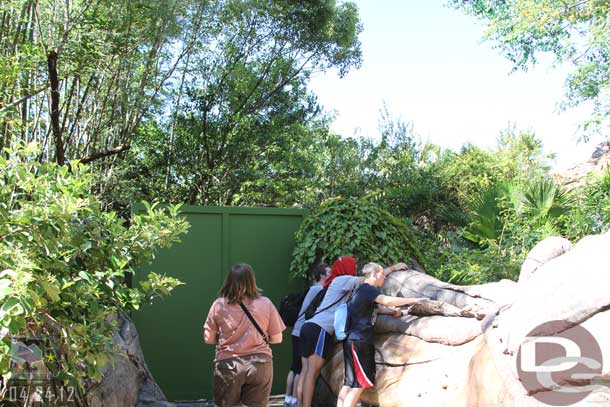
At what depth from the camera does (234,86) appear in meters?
14.2

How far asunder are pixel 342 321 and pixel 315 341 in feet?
1.86

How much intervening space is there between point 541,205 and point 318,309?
11.9 ft

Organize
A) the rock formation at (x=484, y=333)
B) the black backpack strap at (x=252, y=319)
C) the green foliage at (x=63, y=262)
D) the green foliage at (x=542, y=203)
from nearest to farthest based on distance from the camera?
the green foliage at (x=63, y=262) → the rock formation at (x=484, y=333) → the black backpack strap at (x=252, y=319) → the green foliage at (x=542, y=203)

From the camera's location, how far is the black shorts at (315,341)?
20.6 ft

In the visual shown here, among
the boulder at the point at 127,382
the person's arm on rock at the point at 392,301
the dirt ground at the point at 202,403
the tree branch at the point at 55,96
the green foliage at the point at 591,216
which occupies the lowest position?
the dirt ground at the point at 202,403

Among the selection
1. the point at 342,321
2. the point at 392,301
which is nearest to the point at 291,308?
the point at 342,321

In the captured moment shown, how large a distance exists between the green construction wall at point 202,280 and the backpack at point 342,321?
80.6 inches

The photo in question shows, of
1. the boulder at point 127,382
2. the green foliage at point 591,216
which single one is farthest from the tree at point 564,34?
the boulder at point 127,382

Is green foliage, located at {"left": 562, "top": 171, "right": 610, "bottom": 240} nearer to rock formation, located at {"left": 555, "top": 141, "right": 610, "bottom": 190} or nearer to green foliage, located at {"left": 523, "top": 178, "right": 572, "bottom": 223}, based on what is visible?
green foliage, located at {"left": 523, "top": 178, "right": 572, "bottom": 223}

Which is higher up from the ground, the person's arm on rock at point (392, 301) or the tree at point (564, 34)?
the tree at point (564, 34)
